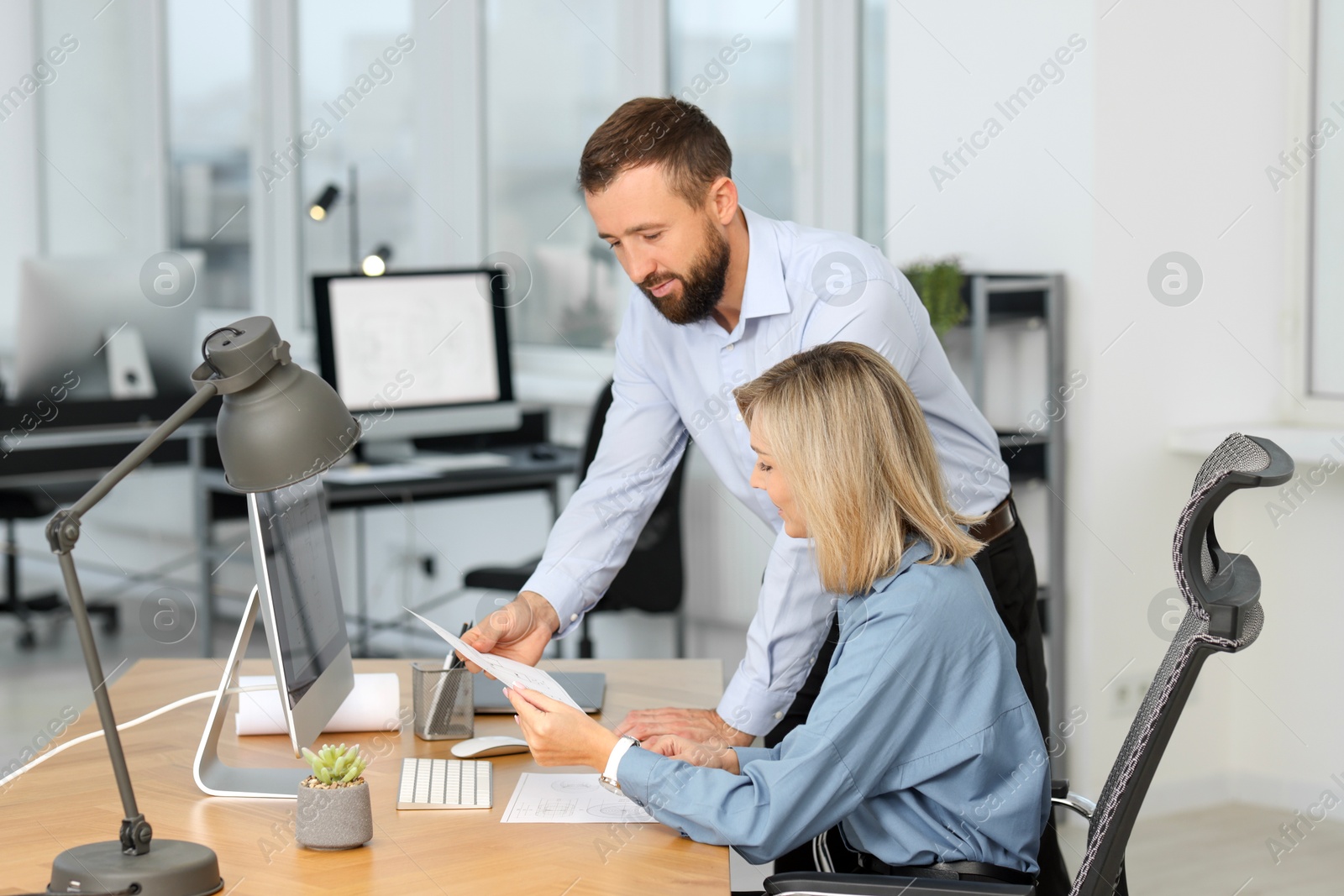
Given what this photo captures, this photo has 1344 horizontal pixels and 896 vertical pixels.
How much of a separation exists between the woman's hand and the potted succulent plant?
18cm

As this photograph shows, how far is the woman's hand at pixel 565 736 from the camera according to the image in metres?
1.52

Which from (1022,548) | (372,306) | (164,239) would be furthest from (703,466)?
(164,239)

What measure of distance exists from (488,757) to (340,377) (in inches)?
104

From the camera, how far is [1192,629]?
123 centimetres

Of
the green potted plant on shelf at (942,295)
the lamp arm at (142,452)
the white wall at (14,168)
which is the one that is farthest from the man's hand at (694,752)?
the white wall at (14,168)

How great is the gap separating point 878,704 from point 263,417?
0.68m

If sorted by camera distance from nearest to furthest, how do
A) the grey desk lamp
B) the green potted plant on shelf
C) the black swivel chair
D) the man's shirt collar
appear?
the grey desk lamp → the man's shirt collar → the green potted plant on shelf → the black swivel chair

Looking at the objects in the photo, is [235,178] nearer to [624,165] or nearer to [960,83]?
[960,83]

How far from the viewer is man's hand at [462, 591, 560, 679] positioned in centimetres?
192

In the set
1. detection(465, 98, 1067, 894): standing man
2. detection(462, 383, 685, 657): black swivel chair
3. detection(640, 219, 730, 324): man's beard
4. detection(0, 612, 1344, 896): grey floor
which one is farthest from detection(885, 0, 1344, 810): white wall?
detection(640, 219, 730, 324): man's beard

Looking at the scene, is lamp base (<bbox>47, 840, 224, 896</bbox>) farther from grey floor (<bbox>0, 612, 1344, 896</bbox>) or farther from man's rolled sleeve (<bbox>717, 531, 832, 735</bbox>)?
grey floor (<bbox>0, 612, 1344, 896</bbox>)

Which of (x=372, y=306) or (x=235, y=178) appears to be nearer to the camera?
(x=372, y=306)

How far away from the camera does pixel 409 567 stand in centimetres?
538

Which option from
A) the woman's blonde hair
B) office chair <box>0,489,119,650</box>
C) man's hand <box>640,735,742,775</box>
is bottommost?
office chair <box>0,489,119,650</box>
